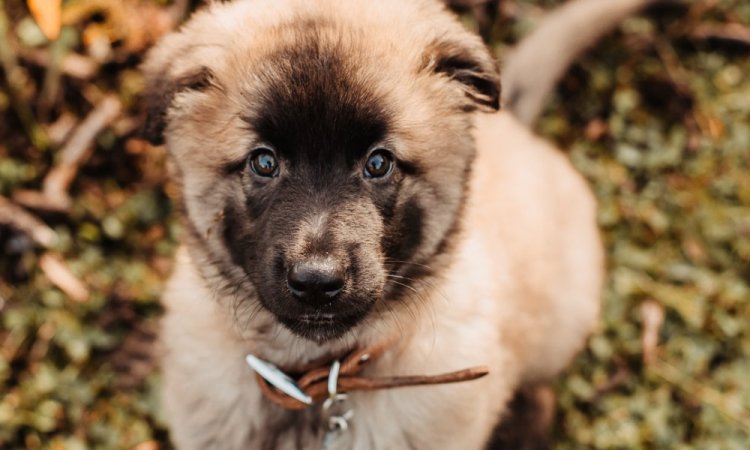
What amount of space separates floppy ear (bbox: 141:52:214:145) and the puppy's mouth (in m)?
0.68

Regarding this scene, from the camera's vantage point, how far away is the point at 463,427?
2494 mm

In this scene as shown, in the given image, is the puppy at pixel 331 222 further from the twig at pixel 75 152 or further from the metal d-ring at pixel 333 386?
the twig at pixel 75 152

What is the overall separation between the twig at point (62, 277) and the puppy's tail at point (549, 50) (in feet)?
7.22

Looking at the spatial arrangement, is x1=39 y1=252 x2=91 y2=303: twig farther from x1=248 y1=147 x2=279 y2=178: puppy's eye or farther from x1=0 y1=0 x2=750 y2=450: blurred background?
x1=248 y1=147 x2=279 y2=178: puppy's eye

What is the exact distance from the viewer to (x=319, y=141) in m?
1.99

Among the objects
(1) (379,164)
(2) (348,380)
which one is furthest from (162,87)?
(2) (348,380)

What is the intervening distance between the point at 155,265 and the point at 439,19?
2148 mm

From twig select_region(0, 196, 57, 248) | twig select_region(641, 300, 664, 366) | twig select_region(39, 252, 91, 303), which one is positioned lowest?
twig select_region(641, 300, 664, 366)

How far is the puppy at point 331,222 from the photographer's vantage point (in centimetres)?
197

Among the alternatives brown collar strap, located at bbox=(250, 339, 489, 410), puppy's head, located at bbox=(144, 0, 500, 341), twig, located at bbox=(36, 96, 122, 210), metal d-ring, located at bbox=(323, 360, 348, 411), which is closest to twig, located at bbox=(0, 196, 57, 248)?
twig, located at bbox=(36, 96, 122, 210)

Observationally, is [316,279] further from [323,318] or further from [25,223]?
[25,223]

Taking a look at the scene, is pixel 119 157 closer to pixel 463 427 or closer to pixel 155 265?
pixel 155 265

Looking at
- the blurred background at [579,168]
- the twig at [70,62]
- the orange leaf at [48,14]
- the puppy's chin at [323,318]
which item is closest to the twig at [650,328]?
the blurred background at [579,168]

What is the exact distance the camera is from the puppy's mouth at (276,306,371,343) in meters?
2.03
